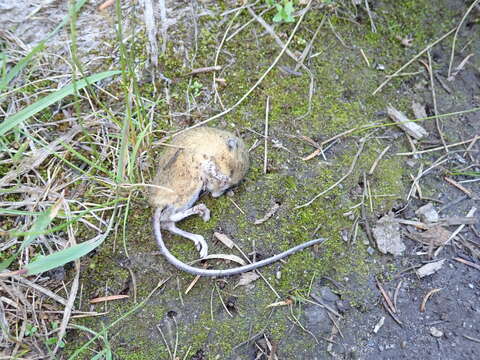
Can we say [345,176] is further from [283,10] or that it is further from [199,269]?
[283,10]

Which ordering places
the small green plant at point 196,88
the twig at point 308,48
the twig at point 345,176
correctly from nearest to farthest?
1. the twig at point 345,176
2. the small green plant at point 196,88
3. the twig at point 308,48

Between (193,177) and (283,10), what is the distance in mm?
1449

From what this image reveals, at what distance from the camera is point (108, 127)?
305 centimetres

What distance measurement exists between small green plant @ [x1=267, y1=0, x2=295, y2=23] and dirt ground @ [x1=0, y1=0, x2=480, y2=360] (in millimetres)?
110

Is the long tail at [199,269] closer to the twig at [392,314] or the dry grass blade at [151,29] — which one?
the twig at [392,314]

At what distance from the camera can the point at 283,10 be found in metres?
3.38

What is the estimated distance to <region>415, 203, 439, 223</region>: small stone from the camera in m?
3.03

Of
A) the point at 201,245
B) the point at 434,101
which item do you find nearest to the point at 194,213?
the point at 201,245

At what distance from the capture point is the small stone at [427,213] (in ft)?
9.95

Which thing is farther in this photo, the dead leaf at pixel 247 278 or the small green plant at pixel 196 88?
the small green plant at pixel 196 88


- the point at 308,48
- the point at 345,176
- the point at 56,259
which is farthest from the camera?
the point at 308,48

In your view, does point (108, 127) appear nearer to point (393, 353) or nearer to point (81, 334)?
point (81, 334)

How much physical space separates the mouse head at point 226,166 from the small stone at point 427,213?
1.21 metres

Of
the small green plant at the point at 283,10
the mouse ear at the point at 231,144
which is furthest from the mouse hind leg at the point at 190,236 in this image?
the small green plant at the point at 283,10
